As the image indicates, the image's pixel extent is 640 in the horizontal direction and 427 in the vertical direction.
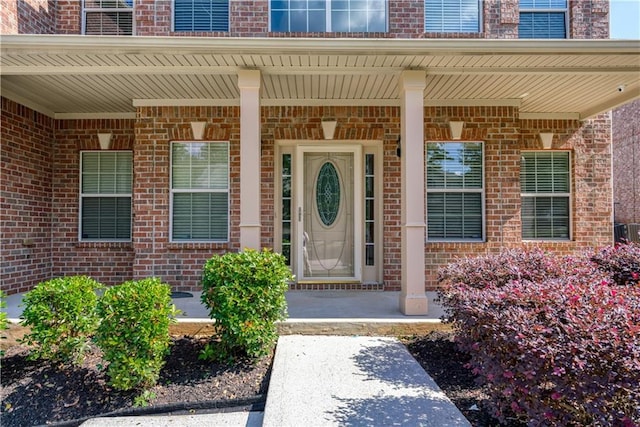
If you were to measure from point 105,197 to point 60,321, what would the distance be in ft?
12.2

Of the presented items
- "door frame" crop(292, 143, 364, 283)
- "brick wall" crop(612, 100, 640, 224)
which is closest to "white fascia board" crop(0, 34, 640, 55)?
"door frame" crop(292, 143, 364, 283)

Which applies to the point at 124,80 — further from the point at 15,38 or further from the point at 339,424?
the point at 339,424

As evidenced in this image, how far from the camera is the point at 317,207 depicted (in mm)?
6629

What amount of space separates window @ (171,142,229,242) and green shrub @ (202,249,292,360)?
2649 millimetres

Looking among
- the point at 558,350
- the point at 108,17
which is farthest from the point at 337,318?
the point at 108,17

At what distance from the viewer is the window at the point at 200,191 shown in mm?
6598

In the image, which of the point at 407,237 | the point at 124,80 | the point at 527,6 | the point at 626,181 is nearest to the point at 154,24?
the point at 124,80

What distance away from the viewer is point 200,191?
6598mm

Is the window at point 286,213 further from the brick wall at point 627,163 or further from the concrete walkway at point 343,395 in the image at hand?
the brick wall at point 627,163

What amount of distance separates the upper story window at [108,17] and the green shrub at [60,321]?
4556 millimetres

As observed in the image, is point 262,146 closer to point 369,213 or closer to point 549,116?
point 369,213

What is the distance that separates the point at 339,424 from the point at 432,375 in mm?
1246

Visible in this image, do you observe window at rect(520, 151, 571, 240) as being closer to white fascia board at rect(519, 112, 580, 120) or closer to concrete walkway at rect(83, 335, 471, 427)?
white fascia board at rect(519, 112, 580, 120)

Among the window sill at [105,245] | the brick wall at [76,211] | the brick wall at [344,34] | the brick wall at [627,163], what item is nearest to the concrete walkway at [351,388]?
the window sill at [105,245]
